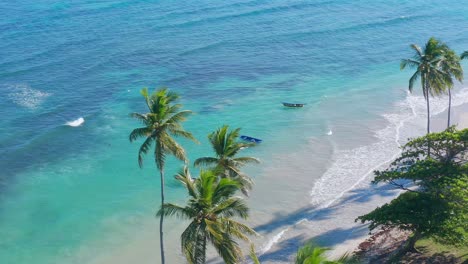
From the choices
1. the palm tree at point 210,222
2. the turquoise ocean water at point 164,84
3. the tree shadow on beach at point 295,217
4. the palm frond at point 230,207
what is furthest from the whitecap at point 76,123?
the palm frond at point 230,207

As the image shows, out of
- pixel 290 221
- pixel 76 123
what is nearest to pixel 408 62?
pixel 290 221

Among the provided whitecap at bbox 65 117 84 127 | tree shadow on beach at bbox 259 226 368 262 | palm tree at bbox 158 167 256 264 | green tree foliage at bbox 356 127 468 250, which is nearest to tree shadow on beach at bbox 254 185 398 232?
tree shadow on beach at bbox 259 226 368 262

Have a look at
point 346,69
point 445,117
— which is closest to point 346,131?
point 445,117

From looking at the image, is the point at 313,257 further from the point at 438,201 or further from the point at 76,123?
the point at 76,123

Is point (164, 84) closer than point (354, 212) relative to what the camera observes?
No

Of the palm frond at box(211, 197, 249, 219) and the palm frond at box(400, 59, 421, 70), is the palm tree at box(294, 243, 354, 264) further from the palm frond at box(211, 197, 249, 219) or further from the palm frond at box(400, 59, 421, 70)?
the palm frond at box(400, 59, 421, 70)

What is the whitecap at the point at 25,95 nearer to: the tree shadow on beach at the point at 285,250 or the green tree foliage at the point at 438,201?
the tree shadow on beach at the point at 285,250
